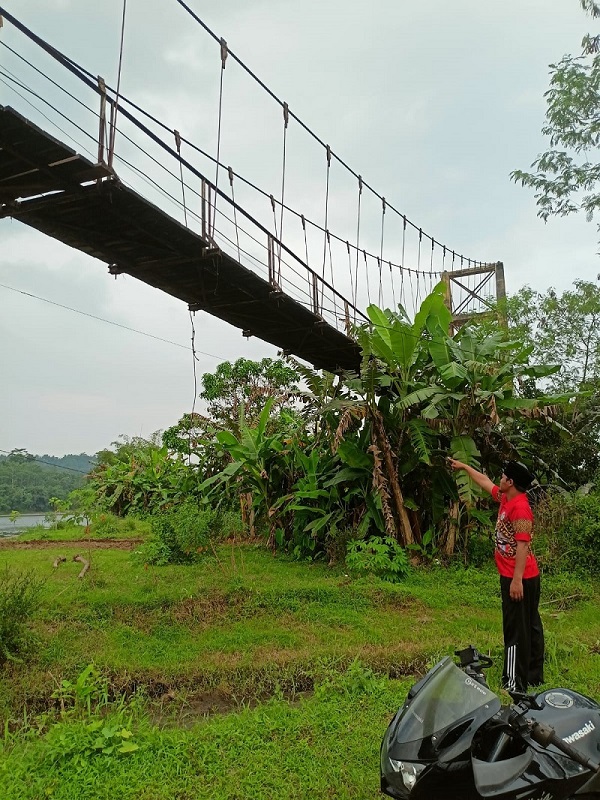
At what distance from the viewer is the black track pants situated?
3.45 metres

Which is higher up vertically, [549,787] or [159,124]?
[159,124]

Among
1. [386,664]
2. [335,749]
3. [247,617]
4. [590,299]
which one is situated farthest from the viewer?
[590,299]

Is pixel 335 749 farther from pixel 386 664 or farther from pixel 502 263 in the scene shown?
pixel 502 263

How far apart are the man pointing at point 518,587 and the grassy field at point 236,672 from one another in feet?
0.63

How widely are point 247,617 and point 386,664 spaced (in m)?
1.44

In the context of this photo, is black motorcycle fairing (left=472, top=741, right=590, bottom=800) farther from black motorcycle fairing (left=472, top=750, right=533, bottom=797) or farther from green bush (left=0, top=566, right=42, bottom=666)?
green bush (left=0, top=566, right=42, bottom=666)

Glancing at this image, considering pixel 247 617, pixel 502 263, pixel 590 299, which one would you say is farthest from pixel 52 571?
pixel 502 263

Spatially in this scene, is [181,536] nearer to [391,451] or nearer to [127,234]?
[391,451]

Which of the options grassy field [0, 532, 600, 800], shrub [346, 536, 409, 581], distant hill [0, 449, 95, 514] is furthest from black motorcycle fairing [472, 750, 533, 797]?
distant hill [0, 449, 95, 514]

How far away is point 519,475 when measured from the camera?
3533 millimetres

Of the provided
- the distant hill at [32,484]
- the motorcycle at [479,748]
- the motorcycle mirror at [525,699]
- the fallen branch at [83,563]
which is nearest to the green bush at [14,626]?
the fallen branch at [83,563]

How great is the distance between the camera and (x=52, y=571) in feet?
22.1

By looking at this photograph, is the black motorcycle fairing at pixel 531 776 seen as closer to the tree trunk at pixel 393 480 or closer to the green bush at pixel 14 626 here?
the green bush at pixel 14 626

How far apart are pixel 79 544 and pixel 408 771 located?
9134 mm
